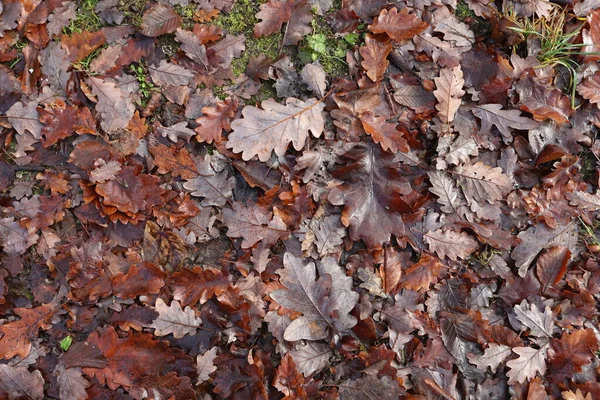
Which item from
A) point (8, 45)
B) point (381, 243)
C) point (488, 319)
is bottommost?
point (488, 319)

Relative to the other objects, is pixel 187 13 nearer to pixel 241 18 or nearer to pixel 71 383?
pixel 241 18

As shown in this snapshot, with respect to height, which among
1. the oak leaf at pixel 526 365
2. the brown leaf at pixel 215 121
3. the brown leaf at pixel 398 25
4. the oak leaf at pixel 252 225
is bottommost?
the oak leaf at pixel 526 365

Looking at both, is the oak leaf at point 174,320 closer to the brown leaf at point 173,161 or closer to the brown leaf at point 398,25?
the brown leaf at point 173,161

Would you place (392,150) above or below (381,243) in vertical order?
above

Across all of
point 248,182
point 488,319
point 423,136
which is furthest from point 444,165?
point 248,182

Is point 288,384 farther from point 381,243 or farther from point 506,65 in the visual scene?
point 506,65

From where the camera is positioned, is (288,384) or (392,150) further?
(392,150)

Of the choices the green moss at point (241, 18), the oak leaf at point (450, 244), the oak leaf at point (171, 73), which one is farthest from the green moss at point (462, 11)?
the oak leaf at point (171, 73)
